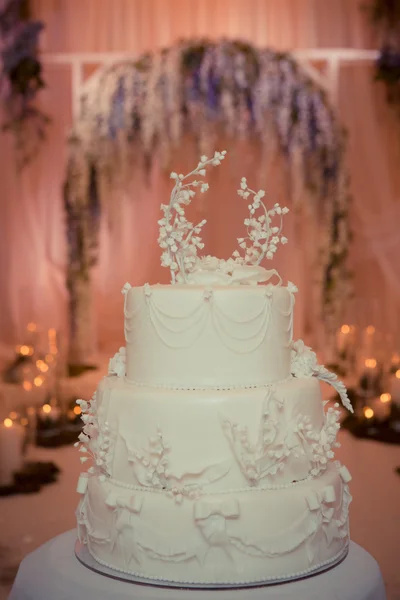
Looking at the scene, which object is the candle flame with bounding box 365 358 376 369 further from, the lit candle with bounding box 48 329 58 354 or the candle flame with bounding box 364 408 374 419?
the lit candle with bounding box 48 329 58 354

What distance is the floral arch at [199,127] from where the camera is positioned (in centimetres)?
760

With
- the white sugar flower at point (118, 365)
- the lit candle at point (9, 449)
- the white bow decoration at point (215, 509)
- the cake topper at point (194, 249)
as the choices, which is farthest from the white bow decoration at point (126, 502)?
the lit candle at point (9, 449)

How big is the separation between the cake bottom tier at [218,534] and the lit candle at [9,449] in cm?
284

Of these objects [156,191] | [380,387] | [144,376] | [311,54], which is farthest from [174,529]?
[311,54]

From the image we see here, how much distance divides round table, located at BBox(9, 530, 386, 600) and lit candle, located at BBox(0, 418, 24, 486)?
2.73 meters

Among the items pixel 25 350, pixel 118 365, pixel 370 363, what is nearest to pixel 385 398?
pixel 370 363

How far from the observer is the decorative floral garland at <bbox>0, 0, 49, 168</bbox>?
7.55 meters

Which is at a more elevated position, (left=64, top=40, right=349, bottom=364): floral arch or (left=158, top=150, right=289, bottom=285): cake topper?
(left=64, top=40, right=349, bottom=364): floral arch

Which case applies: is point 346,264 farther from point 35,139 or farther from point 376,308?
point 35,139

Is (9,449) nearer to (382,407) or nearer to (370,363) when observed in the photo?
(382,407)

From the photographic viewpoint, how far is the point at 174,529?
2553 millimetres

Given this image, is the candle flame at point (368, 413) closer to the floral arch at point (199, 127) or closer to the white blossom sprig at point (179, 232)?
the floral arch at point (199, 127)

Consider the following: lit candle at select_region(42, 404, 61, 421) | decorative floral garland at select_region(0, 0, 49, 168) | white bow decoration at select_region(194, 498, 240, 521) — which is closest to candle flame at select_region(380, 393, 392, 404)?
lit candle at select_region(42, 404, 61, 421)

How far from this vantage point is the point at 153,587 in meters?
2.52
